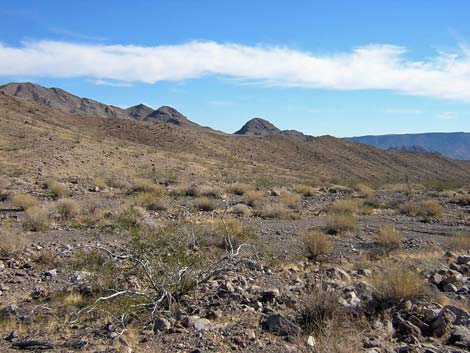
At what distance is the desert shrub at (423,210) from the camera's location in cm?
2095

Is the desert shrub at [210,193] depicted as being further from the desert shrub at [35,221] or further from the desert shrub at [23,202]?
the desert shrub at [35,221]

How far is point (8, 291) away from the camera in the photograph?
8.27m

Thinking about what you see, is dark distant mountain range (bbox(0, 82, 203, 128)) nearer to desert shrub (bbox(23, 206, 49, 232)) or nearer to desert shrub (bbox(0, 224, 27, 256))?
desert shrub (bbox(23, 206, 49, 232))

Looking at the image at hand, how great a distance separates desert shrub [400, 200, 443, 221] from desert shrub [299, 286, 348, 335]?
1478 centimetres

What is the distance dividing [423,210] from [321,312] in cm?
1645

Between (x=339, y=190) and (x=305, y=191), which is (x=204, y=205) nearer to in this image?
(x=305, y=191)

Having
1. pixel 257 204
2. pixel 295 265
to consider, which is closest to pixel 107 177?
pixel 257 204

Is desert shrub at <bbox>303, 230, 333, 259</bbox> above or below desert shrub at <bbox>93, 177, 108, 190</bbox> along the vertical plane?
above

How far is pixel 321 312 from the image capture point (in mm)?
6703

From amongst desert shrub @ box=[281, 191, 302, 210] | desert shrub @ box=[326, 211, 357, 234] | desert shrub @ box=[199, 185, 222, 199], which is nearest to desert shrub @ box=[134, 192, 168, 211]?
desert shrub @ box=[199, 185, 222, 199]

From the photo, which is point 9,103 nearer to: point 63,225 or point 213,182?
point 213,182

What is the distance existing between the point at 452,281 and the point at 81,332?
683 centimetres

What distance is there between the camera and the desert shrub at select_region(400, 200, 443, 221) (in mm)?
20953

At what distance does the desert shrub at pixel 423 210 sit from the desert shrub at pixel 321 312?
1478 cm
